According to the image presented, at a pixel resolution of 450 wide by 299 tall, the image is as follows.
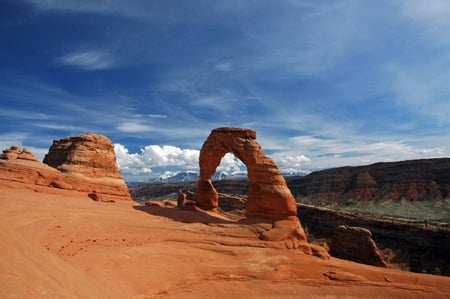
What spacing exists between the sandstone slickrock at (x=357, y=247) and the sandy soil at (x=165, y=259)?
11.3 m

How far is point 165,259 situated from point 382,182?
9303 centimetres

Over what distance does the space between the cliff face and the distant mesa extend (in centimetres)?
7674

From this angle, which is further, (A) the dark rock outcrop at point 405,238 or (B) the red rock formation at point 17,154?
(A) the dark rock outcrop at point 405,238

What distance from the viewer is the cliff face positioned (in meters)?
87.2

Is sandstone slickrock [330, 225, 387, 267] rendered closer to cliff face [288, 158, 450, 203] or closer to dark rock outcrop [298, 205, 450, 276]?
dark rock outcrop [298, 205, 450, 276]

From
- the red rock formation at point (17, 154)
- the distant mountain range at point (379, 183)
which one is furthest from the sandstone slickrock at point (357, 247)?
the distant mountain range at point (379, 183)

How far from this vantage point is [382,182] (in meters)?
98.9

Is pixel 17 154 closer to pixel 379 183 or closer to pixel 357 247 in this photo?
pixel 357 247

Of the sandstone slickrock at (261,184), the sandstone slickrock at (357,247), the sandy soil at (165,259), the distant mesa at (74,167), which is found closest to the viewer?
the sandy soil at (165,259)

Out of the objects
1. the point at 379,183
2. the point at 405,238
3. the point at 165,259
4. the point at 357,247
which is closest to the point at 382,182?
the point at 379,183

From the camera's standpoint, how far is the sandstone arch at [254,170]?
24281mm

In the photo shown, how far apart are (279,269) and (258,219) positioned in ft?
15.9

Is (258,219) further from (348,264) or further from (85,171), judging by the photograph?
(85,171)

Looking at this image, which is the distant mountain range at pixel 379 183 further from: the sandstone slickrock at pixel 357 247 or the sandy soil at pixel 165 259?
the sandy soil at pixel 165 259
